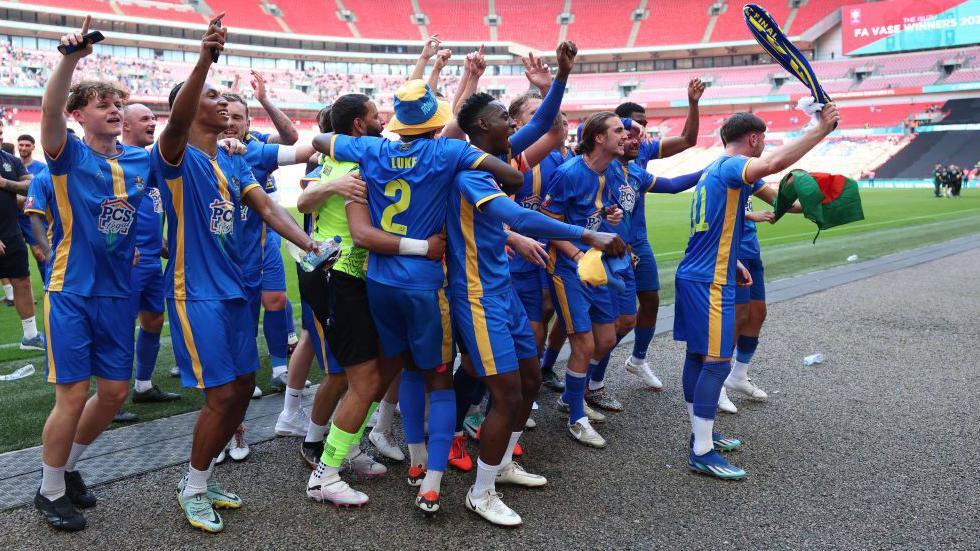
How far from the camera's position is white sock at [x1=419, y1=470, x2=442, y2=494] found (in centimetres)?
350

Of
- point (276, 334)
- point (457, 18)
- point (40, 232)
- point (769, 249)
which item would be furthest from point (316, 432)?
point (457, 18)

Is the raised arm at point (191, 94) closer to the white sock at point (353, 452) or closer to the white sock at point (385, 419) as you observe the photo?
the white sock at point (353, 452)

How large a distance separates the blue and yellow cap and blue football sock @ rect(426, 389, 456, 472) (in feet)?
4.43

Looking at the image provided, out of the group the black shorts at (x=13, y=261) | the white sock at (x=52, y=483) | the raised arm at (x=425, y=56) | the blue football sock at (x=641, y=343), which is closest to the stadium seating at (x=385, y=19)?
the black shorts at (x=13, y=261)

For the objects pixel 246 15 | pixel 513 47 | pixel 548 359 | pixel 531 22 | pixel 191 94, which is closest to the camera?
pixel 191 94

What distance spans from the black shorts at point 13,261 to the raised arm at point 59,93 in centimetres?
500

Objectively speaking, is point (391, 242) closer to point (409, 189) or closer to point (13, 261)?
point (409, 189)

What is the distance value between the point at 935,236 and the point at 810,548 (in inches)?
705

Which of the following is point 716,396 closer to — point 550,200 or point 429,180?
point 550,200

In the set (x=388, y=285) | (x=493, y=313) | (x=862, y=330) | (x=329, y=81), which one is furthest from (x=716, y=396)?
(x=329, y=81)

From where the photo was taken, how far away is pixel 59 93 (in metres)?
3.17

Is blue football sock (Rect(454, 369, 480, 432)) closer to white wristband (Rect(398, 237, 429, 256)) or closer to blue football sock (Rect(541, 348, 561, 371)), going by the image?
white wristband (Rect(398, 237, 429, 256))

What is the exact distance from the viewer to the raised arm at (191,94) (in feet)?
10.2

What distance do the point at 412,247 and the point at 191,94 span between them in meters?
1.18
